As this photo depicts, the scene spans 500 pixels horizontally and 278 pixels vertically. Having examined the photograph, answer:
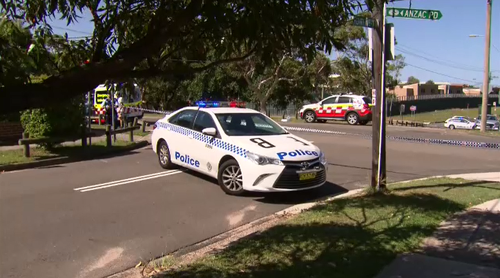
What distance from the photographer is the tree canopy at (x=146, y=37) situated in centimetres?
259

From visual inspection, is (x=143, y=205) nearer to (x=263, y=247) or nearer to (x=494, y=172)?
(x=263, y=247)

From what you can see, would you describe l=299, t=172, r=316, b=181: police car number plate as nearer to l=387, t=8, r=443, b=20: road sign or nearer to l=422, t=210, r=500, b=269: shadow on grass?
l=422, t=210, r=500, b=269: shadow on grass

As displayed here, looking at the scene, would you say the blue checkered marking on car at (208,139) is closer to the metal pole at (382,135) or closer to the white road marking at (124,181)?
the white road marking at (124,181)

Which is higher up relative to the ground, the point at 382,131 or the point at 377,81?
the point at 377,81

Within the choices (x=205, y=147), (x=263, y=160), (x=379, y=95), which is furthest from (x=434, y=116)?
(x=263, y=160)

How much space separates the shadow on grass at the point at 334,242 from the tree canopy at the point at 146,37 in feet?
6.96

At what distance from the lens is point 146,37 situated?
2912 mm

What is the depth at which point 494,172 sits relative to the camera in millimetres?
11039

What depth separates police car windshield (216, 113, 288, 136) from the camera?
8.68 m

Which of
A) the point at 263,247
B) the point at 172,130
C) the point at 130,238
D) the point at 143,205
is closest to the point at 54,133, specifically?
the point at 172,130

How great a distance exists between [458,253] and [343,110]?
2160cm

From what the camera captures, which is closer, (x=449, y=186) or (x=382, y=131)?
(x=382, y=131)

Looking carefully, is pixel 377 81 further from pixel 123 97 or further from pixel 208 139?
pixel 123 97

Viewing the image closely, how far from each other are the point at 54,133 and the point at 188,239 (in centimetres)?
781
